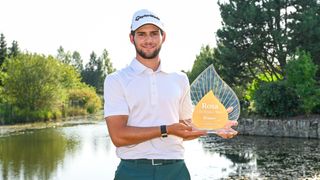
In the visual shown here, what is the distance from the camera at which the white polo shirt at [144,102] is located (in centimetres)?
219

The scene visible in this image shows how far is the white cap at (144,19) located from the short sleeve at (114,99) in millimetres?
262

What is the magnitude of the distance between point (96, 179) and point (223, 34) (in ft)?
41.9

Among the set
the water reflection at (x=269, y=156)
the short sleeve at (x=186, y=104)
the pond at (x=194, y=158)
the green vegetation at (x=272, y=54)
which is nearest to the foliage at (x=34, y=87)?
the pond at (x=194, y=158)

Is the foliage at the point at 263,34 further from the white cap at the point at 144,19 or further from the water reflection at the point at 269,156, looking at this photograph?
the white cap at the point at 144,19

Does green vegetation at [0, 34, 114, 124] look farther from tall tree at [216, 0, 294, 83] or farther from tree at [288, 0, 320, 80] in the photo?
tree at [288, 0, 320, 80]

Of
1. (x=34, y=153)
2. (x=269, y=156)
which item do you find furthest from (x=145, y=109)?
(x=34, y=153)

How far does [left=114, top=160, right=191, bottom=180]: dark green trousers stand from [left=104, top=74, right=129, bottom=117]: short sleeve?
0.25 metres

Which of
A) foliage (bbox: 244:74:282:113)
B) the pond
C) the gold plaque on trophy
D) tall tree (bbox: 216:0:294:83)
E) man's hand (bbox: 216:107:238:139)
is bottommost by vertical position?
the pond

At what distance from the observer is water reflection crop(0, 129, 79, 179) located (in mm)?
11656

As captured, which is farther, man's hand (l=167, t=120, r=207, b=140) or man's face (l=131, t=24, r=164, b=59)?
man's face (l=131, t=24, r=164, b=59)

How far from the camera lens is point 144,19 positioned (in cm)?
220

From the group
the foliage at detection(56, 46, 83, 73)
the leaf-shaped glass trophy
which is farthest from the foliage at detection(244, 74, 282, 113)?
the foliage at detection(56, 46, 83, 73)

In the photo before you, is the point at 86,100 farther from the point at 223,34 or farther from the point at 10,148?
the point at 10,148

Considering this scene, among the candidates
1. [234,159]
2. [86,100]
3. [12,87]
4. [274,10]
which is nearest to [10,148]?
[234,159]
